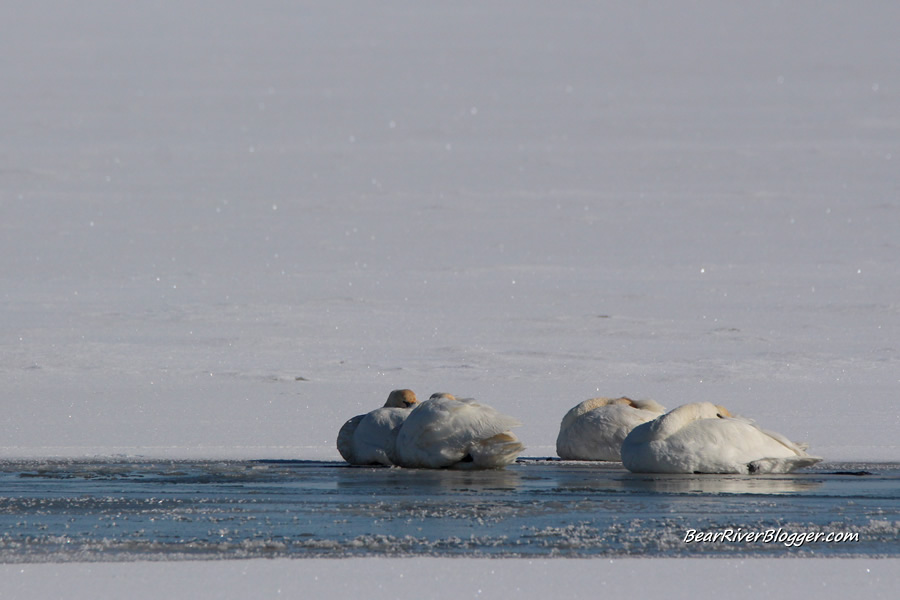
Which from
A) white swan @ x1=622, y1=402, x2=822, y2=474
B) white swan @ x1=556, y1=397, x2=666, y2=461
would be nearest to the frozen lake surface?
white swan @ x1=622, y1=402, x2=822, y2=474

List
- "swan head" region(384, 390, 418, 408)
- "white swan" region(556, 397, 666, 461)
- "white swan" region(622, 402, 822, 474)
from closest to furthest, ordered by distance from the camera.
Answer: "white swan" region(622, 402, 822, 474)
"white swan" region(556, 397, 666, 461)
"swan head" region(384, 390, 418, 408)

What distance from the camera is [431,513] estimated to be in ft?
26.8

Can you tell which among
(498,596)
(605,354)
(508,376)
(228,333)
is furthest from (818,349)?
(498,596)

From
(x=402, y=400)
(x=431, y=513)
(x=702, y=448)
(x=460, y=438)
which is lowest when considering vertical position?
(x=431, y=513)

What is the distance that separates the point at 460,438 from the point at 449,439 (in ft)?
0.31

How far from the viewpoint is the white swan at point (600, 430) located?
42.6 ft

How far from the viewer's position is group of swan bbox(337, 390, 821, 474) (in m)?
11.1

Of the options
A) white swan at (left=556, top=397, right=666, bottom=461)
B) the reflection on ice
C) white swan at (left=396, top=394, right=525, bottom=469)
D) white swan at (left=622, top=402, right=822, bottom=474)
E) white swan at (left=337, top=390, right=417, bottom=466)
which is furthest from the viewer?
white swan at (left=556, top=397, right=666, bottom=461)

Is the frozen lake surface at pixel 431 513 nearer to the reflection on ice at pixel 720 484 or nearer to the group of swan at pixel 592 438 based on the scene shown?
the reflection on ice at pixel 720 484

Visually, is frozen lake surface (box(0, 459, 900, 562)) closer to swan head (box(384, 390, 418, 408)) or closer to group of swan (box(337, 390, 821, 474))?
group of swan (box(337, 390, 821, 474))

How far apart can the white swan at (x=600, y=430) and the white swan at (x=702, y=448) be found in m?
1.53

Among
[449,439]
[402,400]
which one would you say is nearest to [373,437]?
[402,400]

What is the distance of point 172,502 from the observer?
28.8 feet

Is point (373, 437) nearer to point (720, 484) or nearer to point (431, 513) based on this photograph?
point (720, 484)
